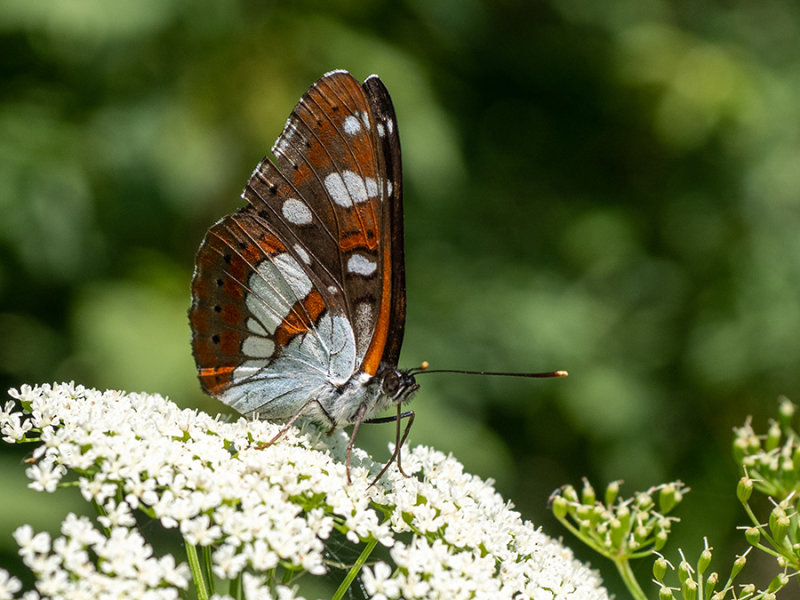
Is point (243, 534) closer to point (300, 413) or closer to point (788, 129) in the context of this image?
point (300, 413)

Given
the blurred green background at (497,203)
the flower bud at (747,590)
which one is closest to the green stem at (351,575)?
the flower bud at (747,590)

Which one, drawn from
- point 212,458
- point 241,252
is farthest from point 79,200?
point 212,458

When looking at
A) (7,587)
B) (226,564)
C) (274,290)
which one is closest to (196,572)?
(226,564)

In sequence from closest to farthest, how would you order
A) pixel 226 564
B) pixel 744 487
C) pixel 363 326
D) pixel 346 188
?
pixel 226 564 < pixel 744 487 < pixel 346 188 < pixel 363 326

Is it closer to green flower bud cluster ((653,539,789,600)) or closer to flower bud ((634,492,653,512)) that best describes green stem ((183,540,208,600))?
green flower bud cluster ((653,539,789,600))

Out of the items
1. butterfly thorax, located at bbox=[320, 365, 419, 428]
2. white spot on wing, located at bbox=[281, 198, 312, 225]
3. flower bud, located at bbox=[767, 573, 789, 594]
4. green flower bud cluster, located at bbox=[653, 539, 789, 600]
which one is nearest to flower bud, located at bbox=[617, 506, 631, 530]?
green flower bud cluster, located at bbox=[653, 539, 789, 600]

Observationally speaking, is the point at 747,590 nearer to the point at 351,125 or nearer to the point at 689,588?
the point at 689,588

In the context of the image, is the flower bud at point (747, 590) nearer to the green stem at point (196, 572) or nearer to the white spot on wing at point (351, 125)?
the green stem at point (196, 572)
